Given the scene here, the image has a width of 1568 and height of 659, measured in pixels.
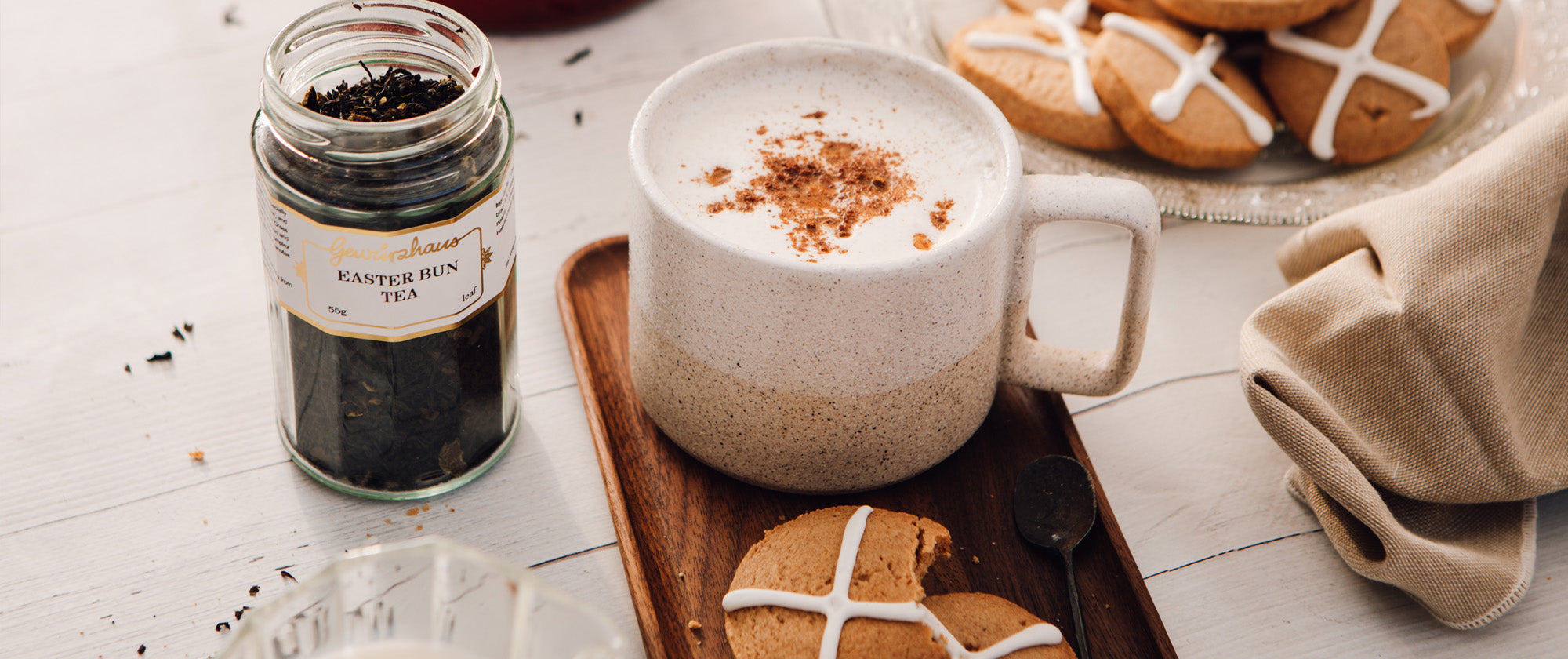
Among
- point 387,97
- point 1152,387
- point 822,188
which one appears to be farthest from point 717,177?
point 1152,387

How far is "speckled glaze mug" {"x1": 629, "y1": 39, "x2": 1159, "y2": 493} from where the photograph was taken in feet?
2.38

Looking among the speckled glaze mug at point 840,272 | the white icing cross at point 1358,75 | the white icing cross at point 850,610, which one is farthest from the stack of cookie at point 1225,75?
the white icing cross at point 850,610

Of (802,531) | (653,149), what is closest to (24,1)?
(653,149)

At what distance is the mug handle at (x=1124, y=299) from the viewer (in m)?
0.78

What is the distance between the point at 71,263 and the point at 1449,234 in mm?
1129

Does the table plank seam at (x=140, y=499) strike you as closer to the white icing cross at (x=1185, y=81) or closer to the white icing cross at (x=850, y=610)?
the white icing cross at (x=850, y=610)

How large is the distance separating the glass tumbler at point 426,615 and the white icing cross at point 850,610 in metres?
0.13

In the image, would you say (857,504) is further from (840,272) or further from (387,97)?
(387,97)

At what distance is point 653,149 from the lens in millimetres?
806

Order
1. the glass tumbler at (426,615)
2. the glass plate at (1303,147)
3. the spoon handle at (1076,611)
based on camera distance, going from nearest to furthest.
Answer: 1. the glass tumbler at (426,615)
2. the spoon handle at (1076,611)
3. the glass plate at (1303,147)

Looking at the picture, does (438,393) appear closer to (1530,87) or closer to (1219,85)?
(1219,85)

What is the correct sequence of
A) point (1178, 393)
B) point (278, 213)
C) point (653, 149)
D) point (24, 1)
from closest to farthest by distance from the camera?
point (278, 213), point (653, 149), point (1178, 393), point (24, 1)

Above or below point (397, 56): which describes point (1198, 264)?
below

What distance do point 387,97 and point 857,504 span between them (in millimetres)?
416
